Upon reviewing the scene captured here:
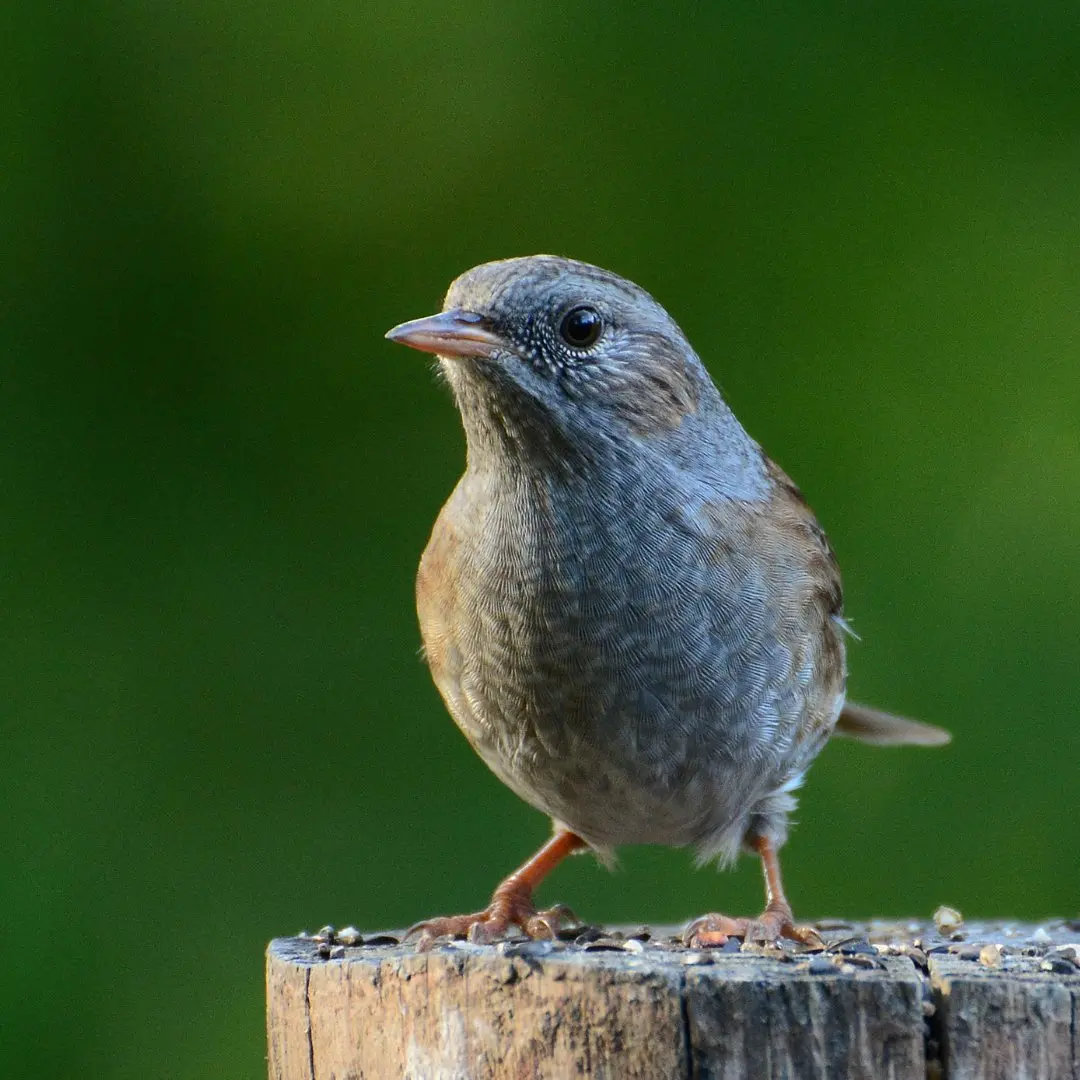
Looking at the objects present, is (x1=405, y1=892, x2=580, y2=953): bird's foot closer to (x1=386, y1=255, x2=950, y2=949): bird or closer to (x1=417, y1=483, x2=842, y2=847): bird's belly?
(x1=386, y1=255, x2=950, y2=949): bird

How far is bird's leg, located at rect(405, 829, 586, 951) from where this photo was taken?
12.2 ft

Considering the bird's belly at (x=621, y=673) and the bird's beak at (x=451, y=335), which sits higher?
the bird's beak at (x=451, y=335)

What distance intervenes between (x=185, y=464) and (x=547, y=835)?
6.31 feet

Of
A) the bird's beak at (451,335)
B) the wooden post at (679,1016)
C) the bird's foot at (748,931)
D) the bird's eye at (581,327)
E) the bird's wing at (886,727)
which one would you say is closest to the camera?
the wooden post at (679,1016)

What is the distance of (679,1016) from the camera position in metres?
2.49

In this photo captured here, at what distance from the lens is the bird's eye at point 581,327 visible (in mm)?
3846

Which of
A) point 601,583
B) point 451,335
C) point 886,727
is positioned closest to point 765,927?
point 601,583

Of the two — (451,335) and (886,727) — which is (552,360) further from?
(886,727)

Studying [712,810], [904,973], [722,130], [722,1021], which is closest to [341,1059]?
[722,1021]

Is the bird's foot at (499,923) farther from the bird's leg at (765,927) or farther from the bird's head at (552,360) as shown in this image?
the bird's head at (552,360)

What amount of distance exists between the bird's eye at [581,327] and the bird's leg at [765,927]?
1.38 metres

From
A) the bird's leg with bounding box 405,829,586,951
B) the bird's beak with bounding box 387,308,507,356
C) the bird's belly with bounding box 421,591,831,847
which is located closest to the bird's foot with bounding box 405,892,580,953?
the bird's leg with bounding box 405,829,586,951

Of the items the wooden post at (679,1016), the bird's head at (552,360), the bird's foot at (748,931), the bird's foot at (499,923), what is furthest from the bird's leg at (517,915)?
the bird's head at (552,360)

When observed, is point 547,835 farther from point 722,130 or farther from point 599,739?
point 722,130
